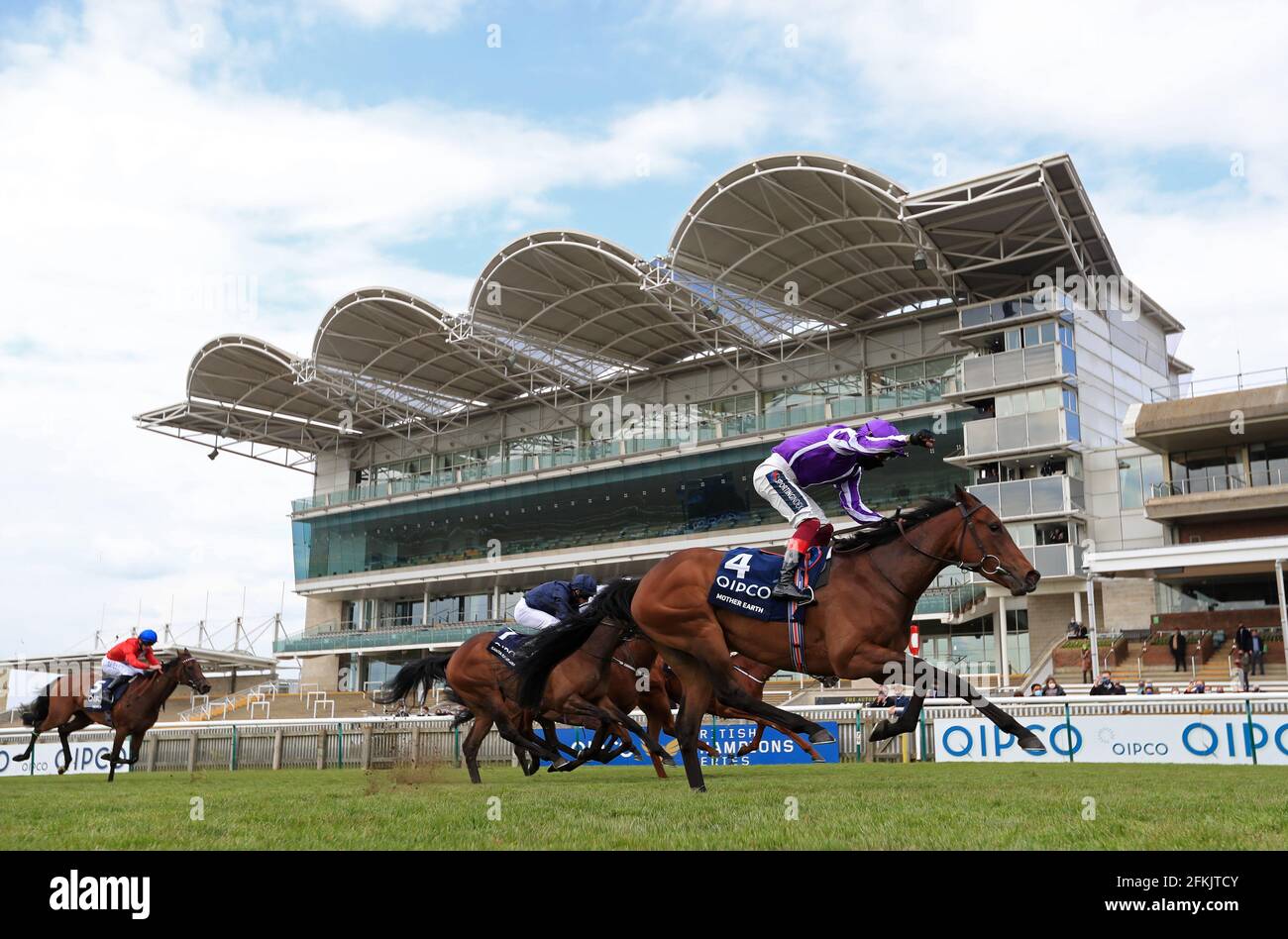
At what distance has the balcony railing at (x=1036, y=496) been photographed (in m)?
34.4

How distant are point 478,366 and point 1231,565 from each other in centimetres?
3031

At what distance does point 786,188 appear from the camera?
34938mm

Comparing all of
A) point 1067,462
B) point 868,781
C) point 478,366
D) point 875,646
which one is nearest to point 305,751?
point 868,781

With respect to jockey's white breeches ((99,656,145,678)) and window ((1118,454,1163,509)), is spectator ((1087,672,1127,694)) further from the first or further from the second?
jockey's white breeches ((99,656,145,678))

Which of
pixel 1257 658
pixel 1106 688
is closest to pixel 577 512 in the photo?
pixel 1257 658

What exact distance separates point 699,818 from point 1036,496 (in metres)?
31.3

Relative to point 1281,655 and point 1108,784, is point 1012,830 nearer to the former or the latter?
point 1108,784

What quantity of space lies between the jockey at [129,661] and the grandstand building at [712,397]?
79.7 feet

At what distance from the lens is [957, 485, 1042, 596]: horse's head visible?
787cm

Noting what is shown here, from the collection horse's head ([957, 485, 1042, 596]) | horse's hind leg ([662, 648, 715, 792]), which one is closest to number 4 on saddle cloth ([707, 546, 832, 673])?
horse's hind leg ([662, 648, 715, 792])

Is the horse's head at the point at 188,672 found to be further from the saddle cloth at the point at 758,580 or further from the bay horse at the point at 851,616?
the saddle cloth at the point at 758,580

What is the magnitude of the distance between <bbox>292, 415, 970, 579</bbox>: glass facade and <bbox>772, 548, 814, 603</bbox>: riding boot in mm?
30608

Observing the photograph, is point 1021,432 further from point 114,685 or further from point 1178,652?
point 114,685

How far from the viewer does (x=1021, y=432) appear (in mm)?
35812
